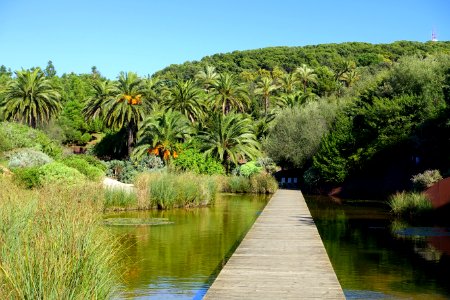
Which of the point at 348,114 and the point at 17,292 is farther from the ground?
the point at 348,114

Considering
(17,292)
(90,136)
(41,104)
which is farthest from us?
(90,136)

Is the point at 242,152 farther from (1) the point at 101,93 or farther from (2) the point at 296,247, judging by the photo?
(2) the point at 296,247

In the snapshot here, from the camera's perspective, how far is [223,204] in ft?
98.0

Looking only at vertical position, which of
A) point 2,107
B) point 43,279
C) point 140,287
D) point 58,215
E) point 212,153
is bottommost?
point 140,287

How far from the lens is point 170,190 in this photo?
2608 centimetres

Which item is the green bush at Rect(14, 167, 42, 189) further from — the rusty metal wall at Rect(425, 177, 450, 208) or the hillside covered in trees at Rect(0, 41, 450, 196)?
the hillside covered in trees at Rect(0, 41, 450, 196)

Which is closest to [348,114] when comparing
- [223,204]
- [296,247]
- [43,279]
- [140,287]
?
[223,204]

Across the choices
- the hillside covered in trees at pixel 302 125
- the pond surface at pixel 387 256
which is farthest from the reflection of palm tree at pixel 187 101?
the pond surface at pixel 387 256

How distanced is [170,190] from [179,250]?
11062mm

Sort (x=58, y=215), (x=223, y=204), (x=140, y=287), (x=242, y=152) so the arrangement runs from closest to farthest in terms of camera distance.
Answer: (x=58, y=215) → (x=140, y=287) → (x=223, y=204) → (x=242, y=152)

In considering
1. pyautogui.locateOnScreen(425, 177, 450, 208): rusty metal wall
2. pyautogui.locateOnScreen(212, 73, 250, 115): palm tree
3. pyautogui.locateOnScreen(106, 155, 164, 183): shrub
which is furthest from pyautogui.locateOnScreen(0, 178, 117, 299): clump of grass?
pyautogui.locateOnScreen(212, 73, 250, 115): palm tree

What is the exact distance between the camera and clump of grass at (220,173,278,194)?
39.0 meters

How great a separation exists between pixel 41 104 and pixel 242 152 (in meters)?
23.1

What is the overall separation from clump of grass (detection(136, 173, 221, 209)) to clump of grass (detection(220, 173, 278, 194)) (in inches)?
422
